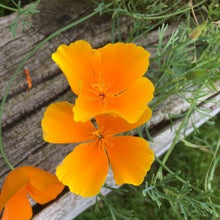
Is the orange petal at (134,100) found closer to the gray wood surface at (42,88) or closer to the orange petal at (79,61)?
the orange petal at (79,61)

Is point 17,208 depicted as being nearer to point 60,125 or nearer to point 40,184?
point 40,184

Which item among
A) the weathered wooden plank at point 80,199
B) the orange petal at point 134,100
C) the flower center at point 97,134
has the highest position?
the orange petal at point 134,100

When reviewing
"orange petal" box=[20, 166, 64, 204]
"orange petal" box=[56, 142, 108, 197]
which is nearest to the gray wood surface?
"orange petal" box=[20, 166, 64, 204]

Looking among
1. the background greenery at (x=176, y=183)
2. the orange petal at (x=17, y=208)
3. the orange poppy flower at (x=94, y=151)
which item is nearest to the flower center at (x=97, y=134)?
the orange poppy flower at (x=94, y=151)

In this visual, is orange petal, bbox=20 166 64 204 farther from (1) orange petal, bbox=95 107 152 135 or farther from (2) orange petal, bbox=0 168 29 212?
(1) orange petal, bbox=95 107 152 135

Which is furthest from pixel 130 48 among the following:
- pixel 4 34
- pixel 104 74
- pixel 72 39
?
pixel 4 34

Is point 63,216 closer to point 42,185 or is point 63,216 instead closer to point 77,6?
point 42,185
